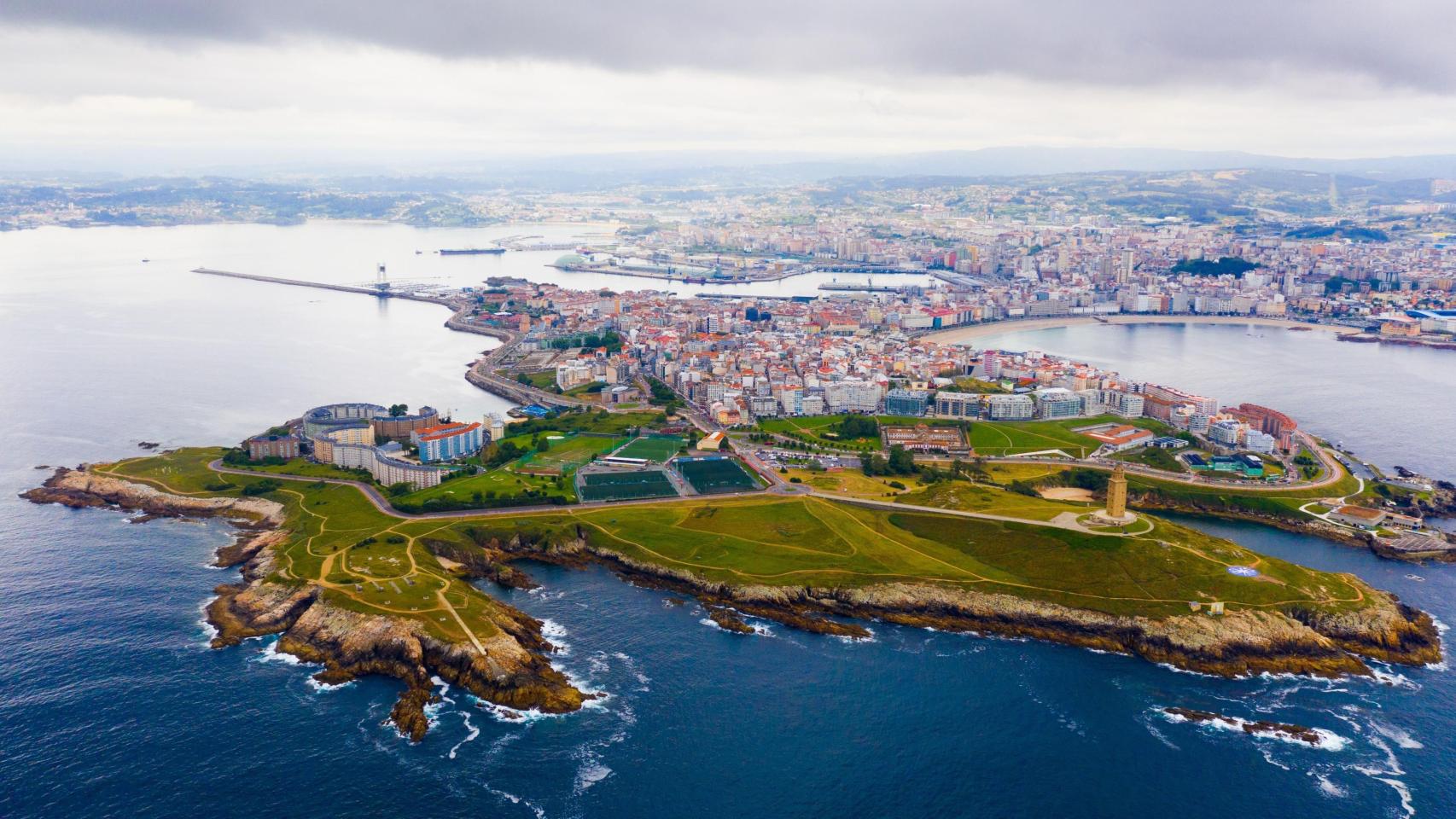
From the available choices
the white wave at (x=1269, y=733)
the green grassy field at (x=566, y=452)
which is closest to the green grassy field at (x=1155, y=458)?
the white wave at (x=1269, y=733)

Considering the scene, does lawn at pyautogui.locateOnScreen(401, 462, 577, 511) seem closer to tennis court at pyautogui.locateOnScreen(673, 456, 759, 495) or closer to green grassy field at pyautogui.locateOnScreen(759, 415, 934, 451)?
tennis court at pyautogui.locateOnScreen(673, 456, 759, 495)

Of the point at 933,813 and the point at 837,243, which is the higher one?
the point at 837,243

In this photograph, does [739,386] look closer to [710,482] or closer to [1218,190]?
[710,482]

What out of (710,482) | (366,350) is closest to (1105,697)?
(710,482)

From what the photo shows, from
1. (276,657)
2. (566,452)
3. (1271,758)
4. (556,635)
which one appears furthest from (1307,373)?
(276,657)

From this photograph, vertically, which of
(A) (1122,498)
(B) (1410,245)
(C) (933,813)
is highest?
(B) (1410,245)

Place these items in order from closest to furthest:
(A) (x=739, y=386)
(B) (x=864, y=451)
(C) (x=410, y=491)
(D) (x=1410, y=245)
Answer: (C) (x=410, y=491)
(B) (x=864, y=451)
(A) (x=739, y=386)
(D) (x=1410, y=245)

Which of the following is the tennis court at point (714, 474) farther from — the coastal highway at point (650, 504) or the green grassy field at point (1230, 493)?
the green grassy field at point (1230, 493)
